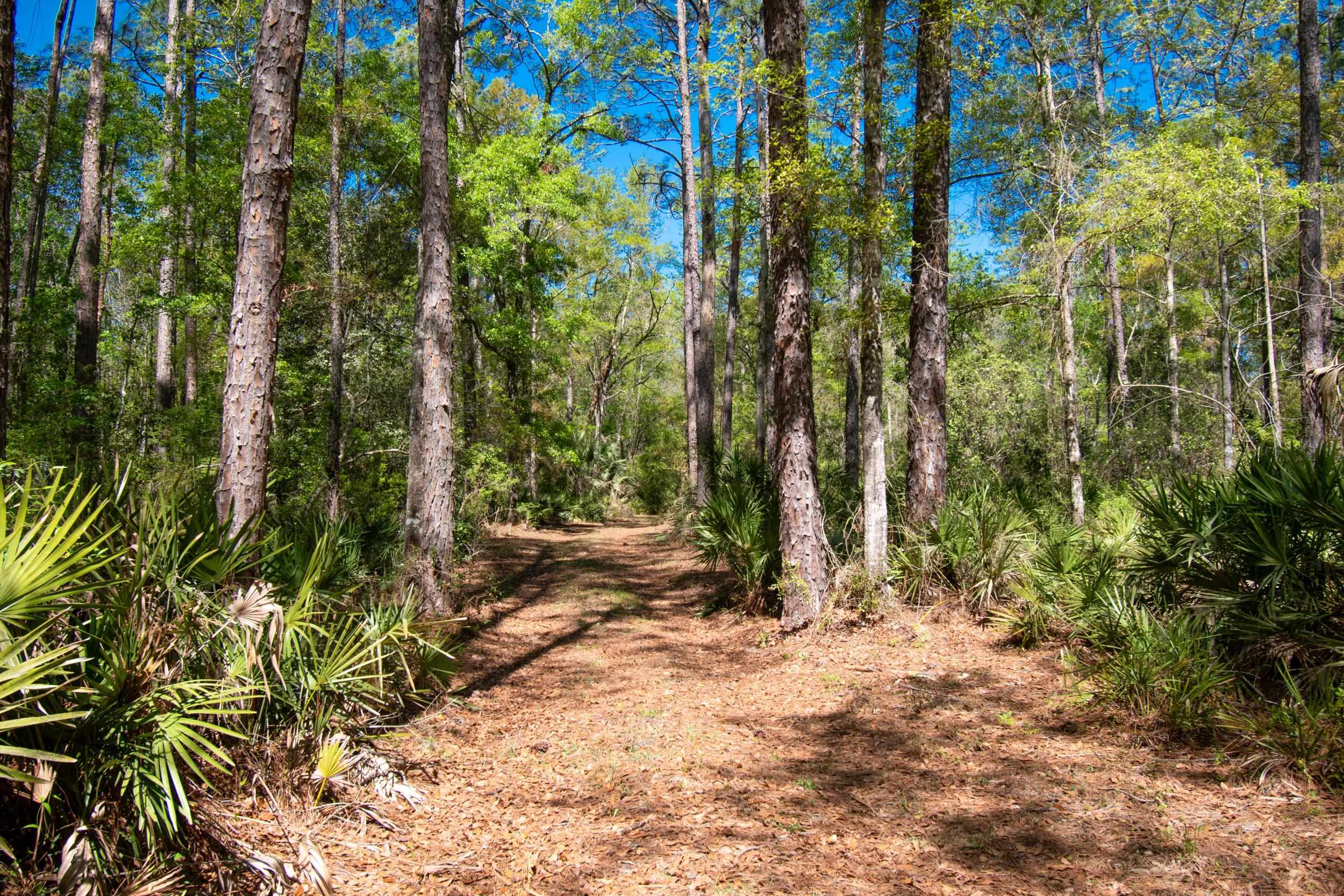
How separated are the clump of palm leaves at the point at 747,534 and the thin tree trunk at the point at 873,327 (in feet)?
3.89

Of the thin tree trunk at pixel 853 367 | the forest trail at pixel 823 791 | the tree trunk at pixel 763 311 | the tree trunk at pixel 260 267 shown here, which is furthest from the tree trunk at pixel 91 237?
the thin tree trunk at pixel 853 367

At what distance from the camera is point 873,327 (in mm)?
8117

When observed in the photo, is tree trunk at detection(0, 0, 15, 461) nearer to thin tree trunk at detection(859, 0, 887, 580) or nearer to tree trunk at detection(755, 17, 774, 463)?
thin tree trunk at detection(859, 0, 887, 580)

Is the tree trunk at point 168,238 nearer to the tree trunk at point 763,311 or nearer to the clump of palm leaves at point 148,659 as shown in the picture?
the tree trunk at point 763,311

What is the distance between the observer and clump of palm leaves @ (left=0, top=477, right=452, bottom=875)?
103 inches

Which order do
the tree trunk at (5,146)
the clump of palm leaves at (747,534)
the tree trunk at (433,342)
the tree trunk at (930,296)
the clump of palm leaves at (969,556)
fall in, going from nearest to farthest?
the tree trunk at (5,146), the clump of palm leaves at (969,556), the tree trunk at (433,342), the tree trunk at (930,296), the clump of palm leaves at (747,534)

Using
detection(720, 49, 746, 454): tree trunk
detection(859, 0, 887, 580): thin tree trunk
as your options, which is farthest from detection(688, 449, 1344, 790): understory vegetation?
detection(720, 49, 746, 454): tree trunk

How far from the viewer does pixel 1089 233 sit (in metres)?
9.90

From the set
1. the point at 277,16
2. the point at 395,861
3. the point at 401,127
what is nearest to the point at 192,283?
the point at 401,127

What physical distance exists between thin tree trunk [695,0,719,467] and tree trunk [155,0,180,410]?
11.4 meters

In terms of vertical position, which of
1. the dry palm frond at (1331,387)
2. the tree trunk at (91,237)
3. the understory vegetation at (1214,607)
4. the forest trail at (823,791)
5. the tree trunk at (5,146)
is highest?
the tree trunk at (91,237)

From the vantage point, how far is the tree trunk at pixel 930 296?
857 centimetres

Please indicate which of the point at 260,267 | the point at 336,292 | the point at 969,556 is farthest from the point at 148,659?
the point at 336,292

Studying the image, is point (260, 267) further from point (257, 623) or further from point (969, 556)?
point (969, 556)
